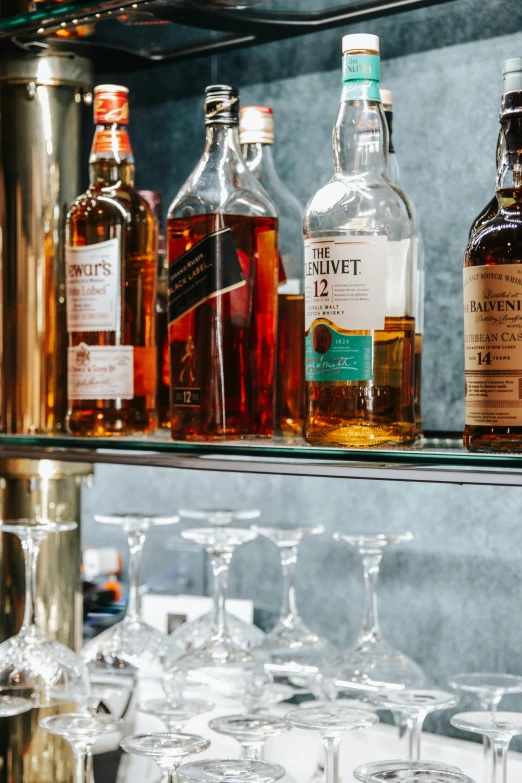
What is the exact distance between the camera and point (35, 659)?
1.20 meters

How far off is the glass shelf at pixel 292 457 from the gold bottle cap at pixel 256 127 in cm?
34

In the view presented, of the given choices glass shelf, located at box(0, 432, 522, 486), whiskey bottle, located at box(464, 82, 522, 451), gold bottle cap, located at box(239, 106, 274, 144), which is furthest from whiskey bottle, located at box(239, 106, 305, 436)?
whiskey bottle, located at box(464, 82, 522, 451)

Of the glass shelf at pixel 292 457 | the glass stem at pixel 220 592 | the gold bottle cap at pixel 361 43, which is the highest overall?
the gold bottle cap at pixel 361 43

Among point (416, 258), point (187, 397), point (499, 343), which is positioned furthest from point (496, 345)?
point (187, 397)

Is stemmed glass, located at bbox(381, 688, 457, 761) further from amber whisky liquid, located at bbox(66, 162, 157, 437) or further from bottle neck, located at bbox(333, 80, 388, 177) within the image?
bottle neck, located at bbox(333, 80, 388, 177)

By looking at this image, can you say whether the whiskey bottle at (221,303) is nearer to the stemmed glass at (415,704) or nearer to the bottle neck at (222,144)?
the bottle neck at (222,144)

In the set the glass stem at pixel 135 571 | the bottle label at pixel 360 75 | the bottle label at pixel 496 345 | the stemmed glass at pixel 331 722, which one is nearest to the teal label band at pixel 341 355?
the bottle label at pixel 496 345

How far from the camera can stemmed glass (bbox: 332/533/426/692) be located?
1.11 metres

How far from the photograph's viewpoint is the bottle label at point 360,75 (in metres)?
0.98

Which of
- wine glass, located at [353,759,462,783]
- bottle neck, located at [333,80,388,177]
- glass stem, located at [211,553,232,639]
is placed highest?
bottle neck, located at [333,80,388,177]

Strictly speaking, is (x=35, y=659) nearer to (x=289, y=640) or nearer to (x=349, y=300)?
(x=289, y=640)

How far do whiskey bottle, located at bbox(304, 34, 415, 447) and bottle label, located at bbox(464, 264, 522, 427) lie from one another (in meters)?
0.10

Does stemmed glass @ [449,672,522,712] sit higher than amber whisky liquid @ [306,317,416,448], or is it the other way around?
amber whisky liquid @ [306,317,416,448]

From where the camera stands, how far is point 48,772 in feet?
4.34
